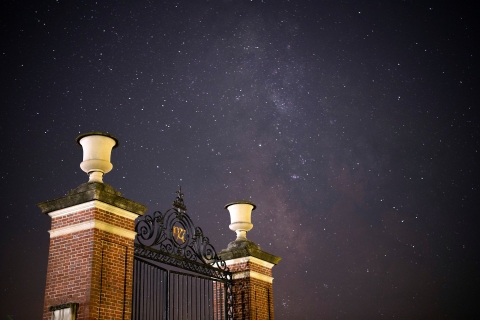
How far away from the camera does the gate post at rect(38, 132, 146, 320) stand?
27.9 ft

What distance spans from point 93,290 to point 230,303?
5.01m

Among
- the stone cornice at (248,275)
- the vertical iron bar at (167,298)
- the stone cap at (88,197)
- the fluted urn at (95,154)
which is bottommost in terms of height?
the vertical iron bar at (167,298)

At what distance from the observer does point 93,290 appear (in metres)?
8.45

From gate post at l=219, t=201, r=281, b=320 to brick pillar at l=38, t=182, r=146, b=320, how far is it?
4101 millimetres

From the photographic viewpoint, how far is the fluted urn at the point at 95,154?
9.50 m

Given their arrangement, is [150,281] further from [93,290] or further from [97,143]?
[97,143]

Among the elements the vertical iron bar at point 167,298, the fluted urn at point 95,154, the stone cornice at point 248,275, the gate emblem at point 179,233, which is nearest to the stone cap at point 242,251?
the stone cornice at point 248,275

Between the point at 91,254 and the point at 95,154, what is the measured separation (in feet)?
6.31

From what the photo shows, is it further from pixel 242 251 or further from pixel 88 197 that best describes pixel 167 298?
pixel 242 251

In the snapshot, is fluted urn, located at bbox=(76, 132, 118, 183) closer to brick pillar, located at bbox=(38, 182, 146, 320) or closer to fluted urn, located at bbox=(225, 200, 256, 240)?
brick pillar, located at bbox=(38, 182, 146, 320)

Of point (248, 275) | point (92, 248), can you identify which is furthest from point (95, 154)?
point (248, 275)

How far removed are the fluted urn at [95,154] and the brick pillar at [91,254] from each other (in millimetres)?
362

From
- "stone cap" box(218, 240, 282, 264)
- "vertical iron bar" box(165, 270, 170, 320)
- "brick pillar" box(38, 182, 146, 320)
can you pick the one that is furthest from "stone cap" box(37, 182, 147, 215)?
"stone cap" box(218, 240, 282, 264)

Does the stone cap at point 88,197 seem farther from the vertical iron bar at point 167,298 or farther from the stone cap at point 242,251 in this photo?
Result: the stone cap at point 242,251
